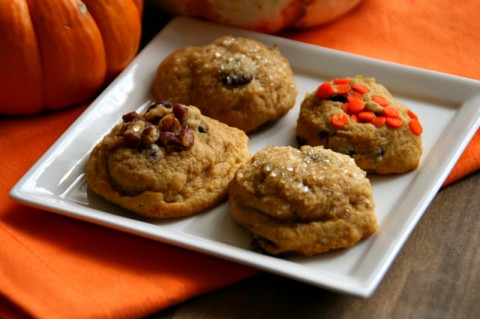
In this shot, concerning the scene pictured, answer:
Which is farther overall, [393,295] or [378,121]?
[378,121]

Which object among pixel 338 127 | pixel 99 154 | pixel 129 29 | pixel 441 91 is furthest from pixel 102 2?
pixel 441 91

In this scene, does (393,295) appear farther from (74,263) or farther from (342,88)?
(74,263)

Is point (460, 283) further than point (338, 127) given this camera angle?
No

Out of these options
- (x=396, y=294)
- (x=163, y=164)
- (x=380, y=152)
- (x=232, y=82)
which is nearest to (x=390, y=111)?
(x=380, y=152)

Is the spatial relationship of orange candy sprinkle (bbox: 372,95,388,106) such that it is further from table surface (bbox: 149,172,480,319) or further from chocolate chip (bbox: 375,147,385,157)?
table surface (bbox: 149,172,480,319)

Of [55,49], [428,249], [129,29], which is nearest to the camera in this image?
[428,249]

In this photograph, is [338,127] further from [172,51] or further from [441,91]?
[172,51]
